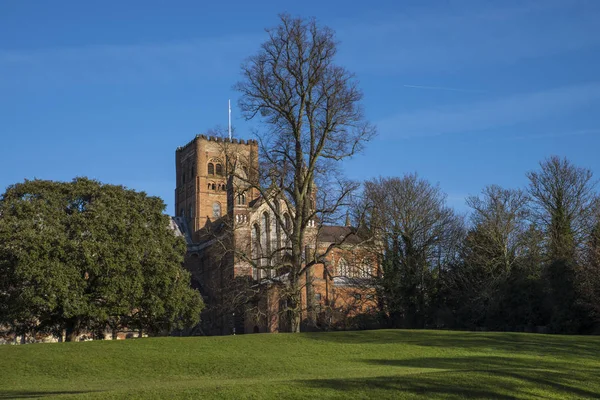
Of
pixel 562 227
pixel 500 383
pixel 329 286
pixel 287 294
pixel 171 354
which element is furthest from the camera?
pixel 329 286

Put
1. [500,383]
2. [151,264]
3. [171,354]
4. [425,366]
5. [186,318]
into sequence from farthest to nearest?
[186,318] < [151,264] < [171,354] < [425,366] < [500,383]

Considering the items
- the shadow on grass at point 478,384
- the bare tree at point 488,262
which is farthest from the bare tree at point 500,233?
the shadow on grass at point 478,384

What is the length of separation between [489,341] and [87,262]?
21198 millimetres

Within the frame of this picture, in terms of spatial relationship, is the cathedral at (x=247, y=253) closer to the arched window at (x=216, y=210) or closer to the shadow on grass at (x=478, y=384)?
the arched window at (x=216, y=210)

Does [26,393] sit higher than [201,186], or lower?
lower

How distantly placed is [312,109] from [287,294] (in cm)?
933

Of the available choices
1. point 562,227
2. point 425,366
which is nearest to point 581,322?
point 562,227

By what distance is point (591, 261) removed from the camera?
1587 inches

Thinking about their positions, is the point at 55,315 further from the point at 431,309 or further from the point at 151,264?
the point at 431,309

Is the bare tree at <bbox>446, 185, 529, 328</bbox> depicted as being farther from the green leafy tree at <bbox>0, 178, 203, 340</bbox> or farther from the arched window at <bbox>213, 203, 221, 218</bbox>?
the arched window at <bbox>213, 203, 221, 218</bbox>

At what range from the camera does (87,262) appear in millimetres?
38750

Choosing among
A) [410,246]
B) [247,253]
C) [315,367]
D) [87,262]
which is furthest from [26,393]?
[410,246]

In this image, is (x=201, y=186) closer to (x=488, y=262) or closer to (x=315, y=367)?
(x=488, y=262)

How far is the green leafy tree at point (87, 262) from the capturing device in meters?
38.1
